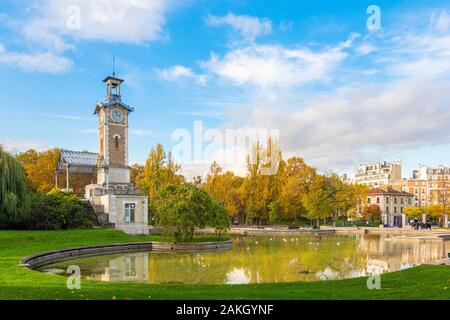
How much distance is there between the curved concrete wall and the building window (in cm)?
902

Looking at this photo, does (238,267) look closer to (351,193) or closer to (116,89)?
(116,89)

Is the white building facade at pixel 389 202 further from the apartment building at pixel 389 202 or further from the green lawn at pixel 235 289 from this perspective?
the green lawn at pixel 235 289

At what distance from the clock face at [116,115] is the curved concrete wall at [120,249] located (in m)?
19.1

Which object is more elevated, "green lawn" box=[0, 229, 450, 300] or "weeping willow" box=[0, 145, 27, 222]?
"weeping willow" box=[0, 145, 27, 222]

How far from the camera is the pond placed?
15789 mm

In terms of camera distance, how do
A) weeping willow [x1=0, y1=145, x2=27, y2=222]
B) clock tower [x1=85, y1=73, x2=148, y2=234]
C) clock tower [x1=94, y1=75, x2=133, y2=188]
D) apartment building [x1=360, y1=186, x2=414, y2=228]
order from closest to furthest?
weeping willow [x1=0, y1=145, x2=27, y2=222]
clock tower [x1=85, y1=73, x2=148, y2=234]
clock tower [x1=94, y1=75, x2=133, y2=188]
apartment building [x1=360, y1=186, x2=414, y2=228]

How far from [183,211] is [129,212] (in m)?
10.7

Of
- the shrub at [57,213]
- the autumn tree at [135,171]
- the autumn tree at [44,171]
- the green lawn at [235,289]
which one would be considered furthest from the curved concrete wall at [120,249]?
the autumn tree at [135,171]

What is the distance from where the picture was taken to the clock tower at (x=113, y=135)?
4162 cm

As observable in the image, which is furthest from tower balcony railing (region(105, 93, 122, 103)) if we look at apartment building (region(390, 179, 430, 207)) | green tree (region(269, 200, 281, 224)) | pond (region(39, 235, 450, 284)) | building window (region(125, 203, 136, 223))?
apartment building (region(390, 179, 430, 207))

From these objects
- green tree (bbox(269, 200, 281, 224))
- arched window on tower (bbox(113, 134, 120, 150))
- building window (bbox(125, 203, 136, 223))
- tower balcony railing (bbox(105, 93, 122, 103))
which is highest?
tower balcony railing (bbox(105, 93, 122, 103))

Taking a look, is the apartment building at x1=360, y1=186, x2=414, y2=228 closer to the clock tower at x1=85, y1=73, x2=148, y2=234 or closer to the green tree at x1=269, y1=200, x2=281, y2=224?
the green tree at x1=269, y1=200, x2=281, y2=224
